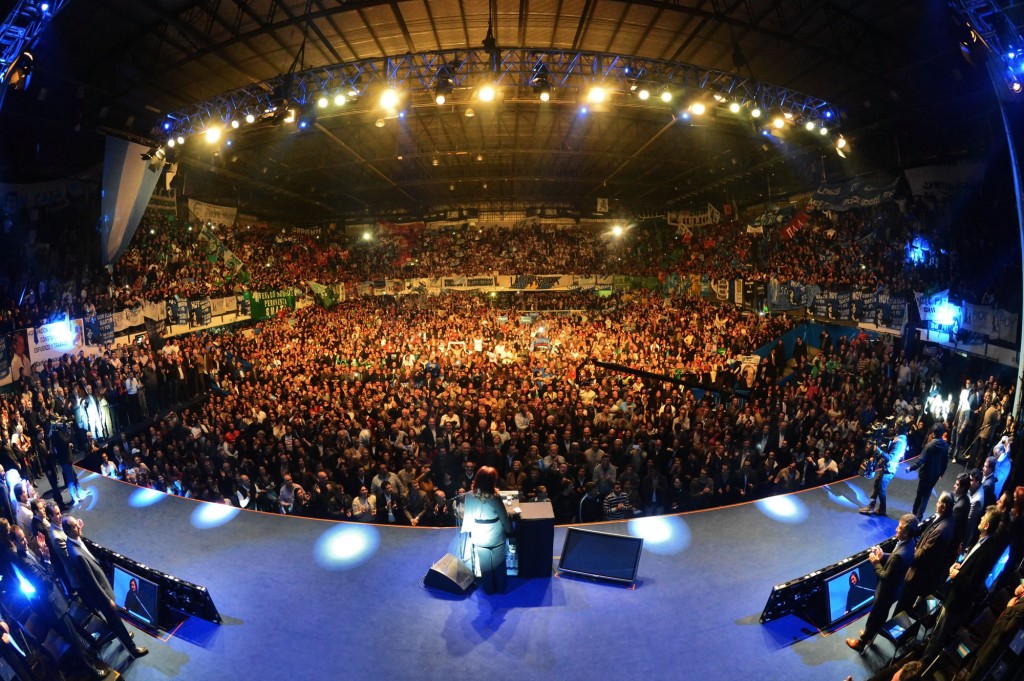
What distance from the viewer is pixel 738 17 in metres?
A: 10.2

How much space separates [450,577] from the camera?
503 centimetres

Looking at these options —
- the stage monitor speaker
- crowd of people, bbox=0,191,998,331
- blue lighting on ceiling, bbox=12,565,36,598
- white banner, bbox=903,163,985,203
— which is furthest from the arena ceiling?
the stage monitor speaker

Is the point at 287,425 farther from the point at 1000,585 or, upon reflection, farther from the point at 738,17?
the point at 738,17

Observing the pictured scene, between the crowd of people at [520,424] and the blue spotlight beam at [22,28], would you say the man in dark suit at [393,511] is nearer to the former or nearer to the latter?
the crowd of people at [520,424]

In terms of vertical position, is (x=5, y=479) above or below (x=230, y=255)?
below

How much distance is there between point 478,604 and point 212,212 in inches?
944

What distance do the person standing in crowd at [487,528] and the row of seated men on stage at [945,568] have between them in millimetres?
3013

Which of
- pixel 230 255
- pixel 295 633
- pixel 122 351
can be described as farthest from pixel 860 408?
pixel 230 255

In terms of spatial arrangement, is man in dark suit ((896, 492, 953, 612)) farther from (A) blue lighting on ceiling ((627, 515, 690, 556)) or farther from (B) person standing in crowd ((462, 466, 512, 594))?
(B) person standing in crowd ((462, 466, 512, 594))

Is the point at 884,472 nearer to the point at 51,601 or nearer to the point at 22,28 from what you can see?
the point at 51,601

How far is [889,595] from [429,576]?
3939 millimetres

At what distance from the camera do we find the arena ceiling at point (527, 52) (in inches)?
383

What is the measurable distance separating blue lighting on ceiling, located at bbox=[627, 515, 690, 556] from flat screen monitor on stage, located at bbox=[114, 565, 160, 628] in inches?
187

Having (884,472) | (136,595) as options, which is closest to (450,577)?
(136,595)
